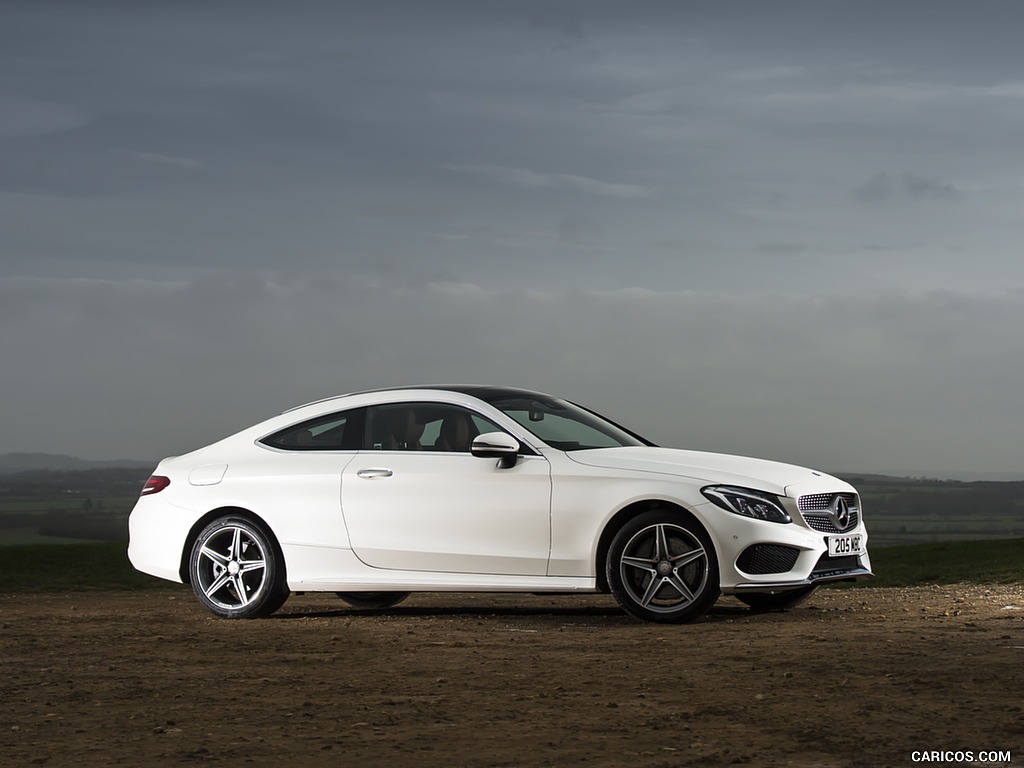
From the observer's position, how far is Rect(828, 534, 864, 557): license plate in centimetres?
1019

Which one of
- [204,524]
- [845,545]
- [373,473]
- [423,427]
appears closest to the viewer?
[845,545]

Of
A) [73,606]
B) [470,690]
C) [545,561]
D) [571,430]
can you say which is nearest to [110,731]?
[470,690]

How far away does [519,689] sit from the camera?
7.04 metres

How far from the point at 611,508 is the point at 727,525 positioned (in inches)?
32.5

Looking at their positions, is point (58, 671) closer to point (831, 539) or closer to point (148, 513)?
point (148, 513)

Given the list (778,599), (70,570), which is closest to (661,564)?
(778,599)

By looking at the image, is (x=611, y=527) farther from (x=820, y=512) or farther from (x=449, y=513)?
(x=820, y=512)

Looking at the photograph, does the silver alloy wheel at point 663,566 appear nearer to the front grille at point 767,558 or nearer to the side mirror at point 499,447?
the front grille at point 767,558

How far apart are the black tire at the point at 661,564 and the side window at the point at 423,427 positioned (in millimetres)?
1407

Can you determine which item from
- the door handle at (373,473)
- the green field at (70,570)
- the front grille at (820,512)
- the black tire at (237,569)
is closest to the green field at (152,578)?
the green field at (70,570)

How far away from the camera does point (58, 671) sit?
8125mm

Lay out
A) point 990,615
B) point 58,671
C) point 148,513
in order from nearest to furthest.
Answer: point 58,671
point 990,615
point 148,513

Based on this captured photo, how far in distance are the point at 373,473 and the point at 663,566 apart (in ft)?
7.89

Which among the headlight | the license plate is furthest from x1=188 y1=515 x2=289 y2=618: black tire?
the license plate
